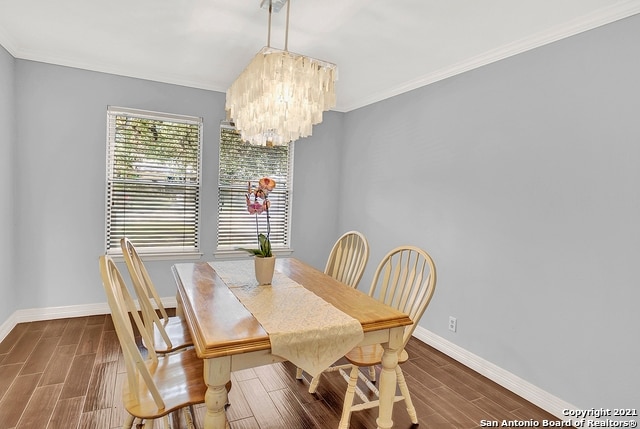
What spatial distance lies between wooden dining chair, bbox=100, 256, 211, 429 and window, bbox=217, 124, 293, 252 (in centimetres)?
227

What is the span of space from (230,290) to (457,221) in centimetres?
191

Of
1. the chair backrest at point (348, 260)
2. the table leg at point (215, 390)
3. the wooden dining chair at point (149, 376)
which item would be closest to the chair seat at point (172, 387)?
the wooden dining chair at point (149, 376)

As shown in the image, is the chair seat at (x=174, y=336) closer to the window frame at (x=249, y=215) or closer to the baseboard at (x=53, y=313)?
the window frame at (x=249, y=215)

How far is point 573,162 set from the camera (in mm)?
2170

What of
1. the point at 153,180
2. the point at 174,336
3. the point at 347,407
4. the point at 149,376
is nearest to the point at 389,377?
the point at 347,407

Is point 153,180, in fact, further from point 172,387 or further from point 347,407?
point 347,407

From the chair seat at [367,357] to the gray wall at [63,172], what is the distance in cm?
254

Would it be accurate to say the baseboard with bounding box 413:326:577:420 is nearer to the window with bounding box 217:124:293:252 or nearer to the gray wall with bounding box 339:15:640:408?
the gray wall with bounding box 339:15:640:408

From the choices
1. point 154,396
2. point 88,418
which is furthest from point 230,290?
point 88,418

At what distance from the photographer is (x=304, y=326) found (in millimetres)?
1500

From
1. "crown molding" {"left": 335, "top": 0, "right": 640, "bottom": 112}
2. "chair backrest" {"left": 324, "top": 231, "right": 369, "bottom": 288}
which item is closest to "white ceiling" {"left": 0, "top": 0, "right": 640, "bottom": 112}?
"crown molding" {"left": 335, "top": 0, "right": 640, "bottom": 112}

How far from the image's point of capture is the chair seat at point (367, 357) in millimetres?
1850

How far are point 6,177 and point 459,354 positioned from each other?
3960mm

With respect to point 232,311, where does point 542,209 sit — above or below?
above
